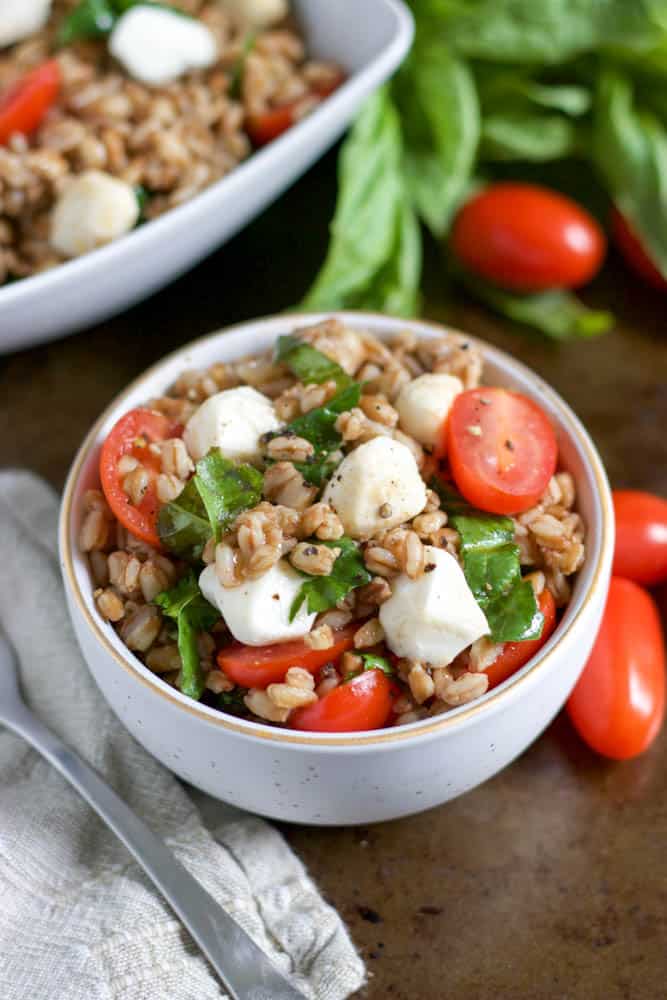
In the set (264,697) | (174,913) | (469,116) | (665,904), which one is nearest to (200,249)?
(469,116)

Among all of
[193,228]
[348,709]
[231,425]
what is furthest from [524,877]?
[193,228]

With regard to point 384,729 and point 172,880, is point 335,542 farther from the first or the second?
point 172,880

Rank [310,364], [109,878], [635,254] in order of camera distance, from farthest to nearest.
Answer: [635,254] < [310,364] < [109,878]

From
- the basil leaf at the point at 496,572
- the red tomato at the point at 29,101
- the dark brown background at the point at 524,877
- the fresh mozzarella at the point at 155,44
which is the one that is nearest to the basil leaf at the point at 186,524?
the basil leaf at the point at 496,572

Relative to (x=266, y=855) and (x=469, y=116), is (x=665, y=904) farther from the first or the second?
(x=469, y=116)

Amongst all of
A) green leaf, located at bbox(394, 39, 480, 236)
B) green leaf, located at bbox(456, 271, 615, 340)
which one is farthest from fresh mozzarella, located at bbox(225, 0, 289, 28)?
green leaf, located at bbox(456, 271, 615, 340)
